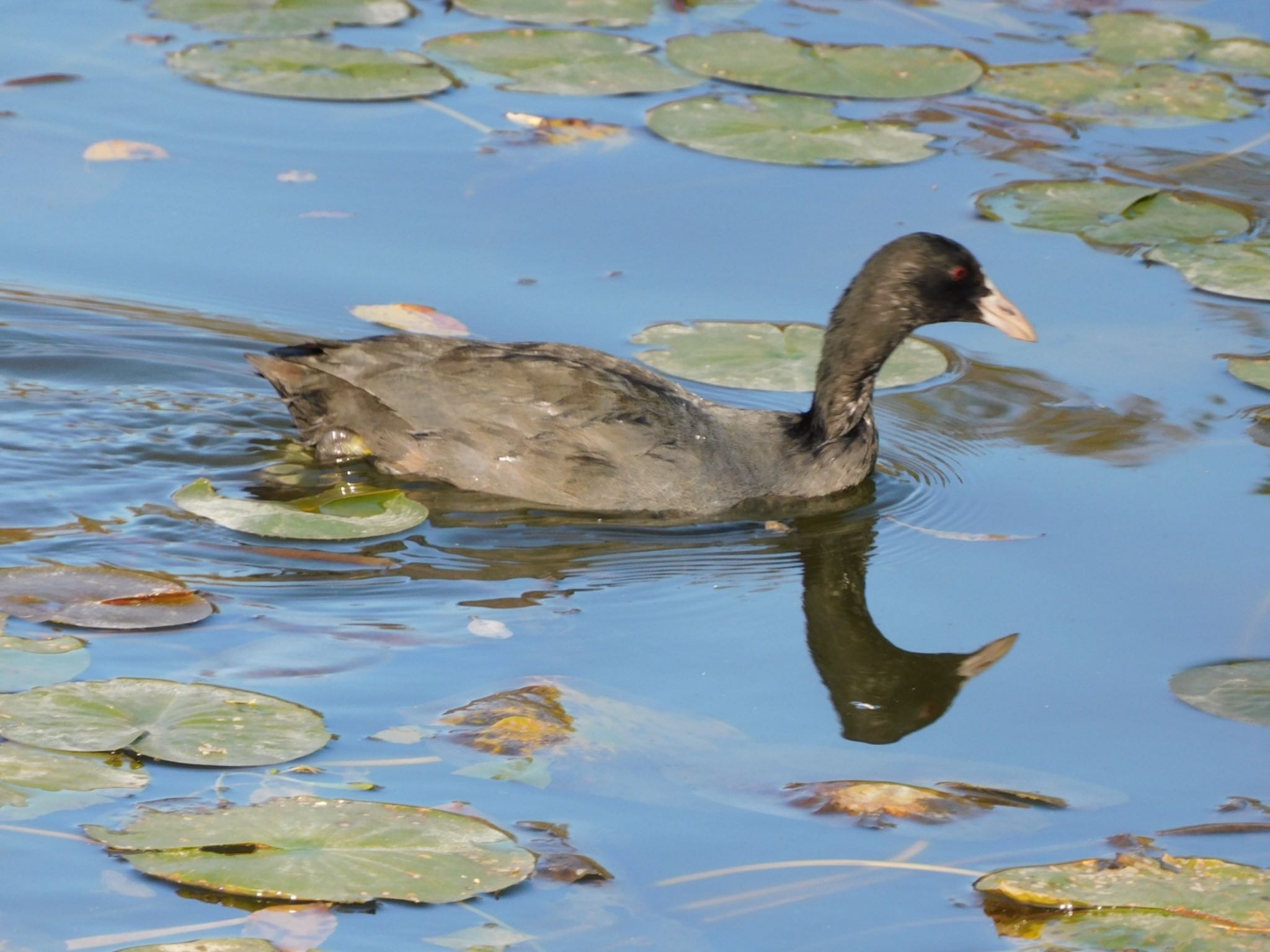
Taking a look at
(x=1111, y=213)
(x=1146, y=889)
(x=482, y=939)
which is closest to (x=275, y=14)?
(x=1111, y=213)

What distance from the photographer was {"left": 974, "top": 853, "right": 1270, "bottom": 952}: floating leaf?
3.14m

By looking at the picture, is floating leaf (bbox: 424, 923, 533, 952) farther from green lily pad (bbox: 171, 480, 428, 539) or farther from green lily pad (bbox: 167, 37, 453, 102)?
green lily pad (bbox: 167, 37, 453, 102)

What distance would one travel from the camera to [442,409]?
5.30 metres

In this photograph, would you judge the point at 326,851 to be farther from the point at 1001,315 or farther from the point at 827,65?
the point at 827,65

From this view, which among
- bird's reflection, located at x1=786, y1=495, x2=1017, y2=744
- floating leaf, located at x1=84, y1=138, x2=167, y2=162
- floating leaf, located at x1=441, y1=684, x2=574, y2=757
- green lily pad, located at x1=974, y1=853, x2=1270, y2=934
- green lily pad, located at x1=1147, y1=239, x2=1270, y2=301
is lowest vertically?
bird's reflection, located at x1=786, y1=495, x2=1017, y2=744

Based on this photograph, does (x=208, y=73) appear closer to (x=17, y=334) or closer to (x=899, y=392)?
(x=17, y=334)

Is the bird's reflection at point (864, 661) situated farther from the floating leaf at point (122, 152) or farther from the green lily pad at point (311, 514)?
the floating leaf at point (122, 152)

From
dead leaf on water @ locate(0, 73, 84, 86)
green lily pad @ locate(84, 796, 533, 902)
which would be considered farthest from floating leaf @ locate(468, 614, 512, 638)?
dead leaf on water @ locate(0, 73, 84, 86)

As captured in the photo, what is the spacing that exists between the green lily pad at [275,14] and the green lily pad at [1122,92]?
9.54 ft

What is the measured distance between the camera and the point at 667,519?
525cm

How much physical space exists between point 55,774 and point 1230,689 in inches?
102

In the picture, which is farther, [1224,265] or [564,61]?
[564,61]

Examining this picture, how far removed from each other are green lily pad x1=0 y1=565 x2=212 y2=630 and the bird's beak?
2.54 metres

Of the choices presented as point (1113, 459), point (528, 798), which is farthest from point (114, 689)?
point (1113, 459)
